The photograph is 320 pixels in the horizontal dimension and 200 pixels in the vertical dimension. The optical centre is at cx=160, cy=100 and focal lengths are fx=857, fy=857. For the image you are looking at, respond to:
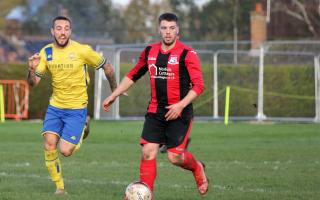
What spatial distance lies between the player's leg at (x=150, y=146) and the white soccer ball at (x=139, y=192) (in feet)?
1.50

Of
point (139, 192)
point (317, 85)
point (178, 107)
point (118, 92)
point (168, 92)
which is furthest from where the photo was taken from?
point (317, 85)

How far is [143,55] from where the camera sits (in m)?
9.98

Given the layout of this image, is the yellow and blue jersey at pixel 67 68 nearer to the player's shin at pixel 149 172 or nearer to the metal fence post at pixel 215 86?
the player's shin at pixel 149 172

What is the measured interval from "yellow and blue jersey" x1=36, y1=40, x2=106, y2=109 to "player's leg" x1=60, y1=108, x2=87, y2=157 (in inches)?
3.6

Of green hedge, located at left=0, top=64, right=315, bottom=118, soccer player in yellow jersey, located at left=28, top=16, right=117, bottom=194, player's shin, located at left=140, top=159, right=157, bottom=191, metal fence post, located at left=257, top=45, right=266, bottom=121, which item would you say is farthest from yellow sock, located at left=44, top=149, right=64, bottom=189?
green hedge, located at left=0, top=64, right=315, bottom=118

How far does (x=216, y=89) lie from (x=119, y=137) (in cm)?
750

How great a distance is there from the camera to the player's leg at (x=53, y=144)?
1082 cm

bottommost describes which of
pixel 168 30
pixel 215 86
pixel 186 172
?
pixel 186 172

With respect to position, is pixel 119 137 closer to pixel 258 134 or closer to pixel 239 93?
pixel 258 134

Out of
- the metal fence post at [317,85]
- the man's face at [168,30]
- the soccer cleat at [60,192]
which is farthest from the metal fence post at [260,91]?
the man's face at [168,30]

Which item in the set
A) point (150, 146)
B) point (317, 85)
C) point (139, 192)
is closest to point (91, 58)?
point (150, 146)

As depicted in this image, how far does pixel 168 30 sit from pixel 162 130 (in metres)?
1.15

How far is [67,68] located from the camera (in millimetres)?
11180

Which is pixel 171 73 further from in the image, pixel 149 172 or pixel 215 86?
pixel 215 86
